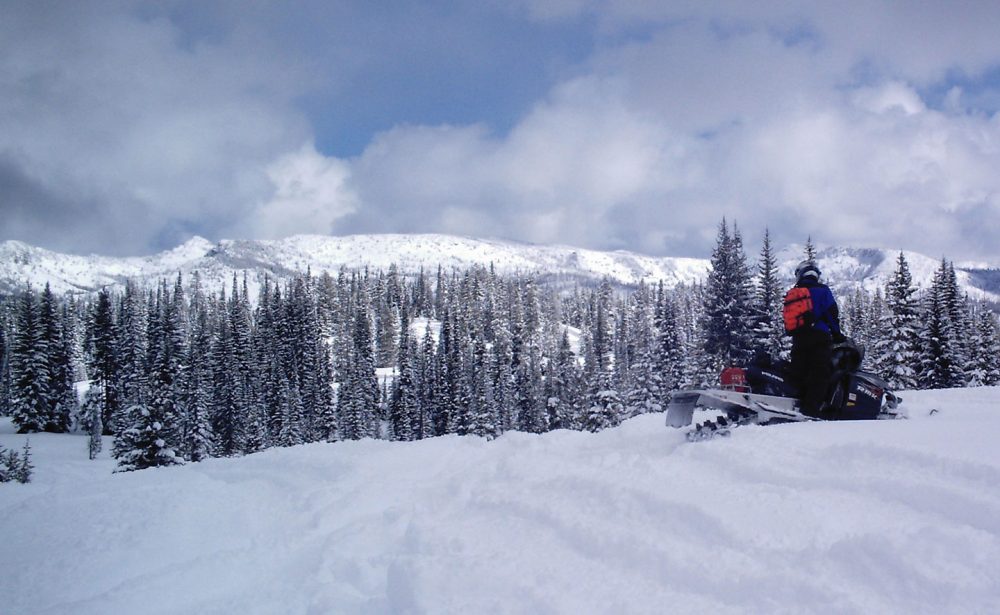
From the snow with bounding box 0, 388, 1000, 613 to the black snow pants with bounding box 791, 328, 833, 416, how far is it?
141 cm

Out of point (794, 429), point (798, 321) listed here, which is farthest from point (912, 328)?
point (794, 429)

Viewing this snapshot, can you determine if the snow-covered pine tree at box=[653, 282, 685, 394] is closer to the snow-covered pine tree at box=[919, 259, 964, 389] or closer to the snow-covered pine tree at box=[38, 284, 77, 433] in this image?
the snow-covered pine tree at box=[919, 259, 964, 389]

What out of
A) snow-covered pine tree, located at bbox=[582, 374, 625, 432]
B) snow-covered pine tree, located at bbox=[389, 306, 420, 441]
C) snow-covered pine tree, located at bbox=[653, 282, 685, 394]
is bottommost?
snow-covered pine tree, located at bbox=[389, 306, 420, 441]

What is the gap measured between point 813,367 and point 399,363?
226 ft

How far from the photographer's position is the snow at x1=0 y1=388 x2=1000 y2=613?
3832 mm

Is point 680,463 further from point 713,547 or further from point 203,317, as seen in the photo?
point 203,317

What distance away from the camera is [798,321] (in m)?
8.06

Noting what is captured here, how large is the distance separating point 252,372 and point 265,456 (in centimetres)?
6966

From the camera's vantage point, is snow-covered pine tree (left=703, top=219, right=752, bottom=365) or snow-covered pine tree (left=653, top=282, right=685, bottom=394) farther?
snow-covered pine tree (left=653, top=282, right=685, bottom=394)

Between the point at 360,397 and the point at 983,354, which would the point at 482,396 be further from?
the point at 983,354

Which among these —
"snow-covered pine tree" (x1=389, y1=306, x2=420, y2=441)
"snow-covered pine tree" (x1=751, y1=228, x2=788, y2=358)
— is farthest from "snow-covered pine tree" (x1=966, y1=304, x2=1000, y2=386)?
"snow-covered pine tree" (x1=389, y1=306, x2=420, y2=441)

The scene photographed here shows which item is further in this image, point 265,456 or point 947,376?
point 947,376

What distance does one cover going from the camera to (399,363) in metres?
74.6

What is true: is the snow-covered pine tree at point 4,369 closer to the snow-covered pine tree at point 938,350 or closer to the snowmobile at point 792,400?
the snowmobile at point 792,400
